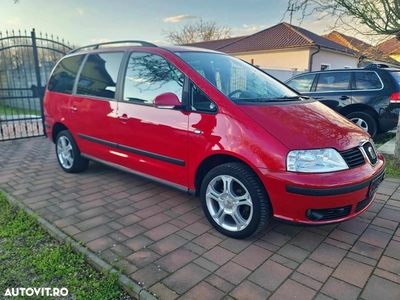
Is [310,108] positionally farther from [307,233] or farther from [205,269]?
[205,269]

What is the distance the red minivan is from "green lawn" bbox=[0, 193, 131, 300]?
112 cm

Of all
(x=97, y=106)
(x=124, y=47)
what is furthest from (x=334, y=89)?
(x=97, y=106)

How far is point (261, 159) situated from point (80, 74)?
9.74 feet

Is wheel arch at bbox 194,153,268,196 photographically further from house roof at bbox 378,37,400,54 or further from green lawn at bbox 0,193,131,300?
house roof at bbox 378,37,400,54

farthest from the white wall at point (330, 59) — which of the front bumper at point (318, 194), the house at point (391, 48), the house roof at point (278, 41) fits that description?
the front bumper at point (318, 194)

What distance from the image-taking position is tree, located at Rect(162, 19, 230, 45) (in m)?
34.9

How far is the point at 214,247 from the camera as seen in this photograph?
99.7 inches

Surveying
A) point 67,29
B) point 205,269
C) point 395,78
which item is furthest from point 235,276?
point 67,29

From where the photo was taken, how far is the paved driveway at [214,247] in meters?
2.05

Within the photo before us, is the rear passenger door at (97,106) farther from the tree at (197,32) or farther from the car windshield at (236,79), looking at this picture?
the tree at (197,32)

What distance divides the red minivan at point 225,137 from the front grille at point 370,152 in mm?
16

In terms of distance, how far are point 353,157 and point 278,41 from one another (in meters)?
21.3

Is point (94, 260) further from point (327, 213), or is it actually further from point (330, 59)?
point (330, 59)

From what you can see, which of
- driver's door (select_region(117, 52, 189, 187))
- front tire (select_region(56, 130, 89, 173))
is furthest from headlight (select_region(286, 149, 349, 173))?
front tire (select_region(56, 130, 89, 173))
